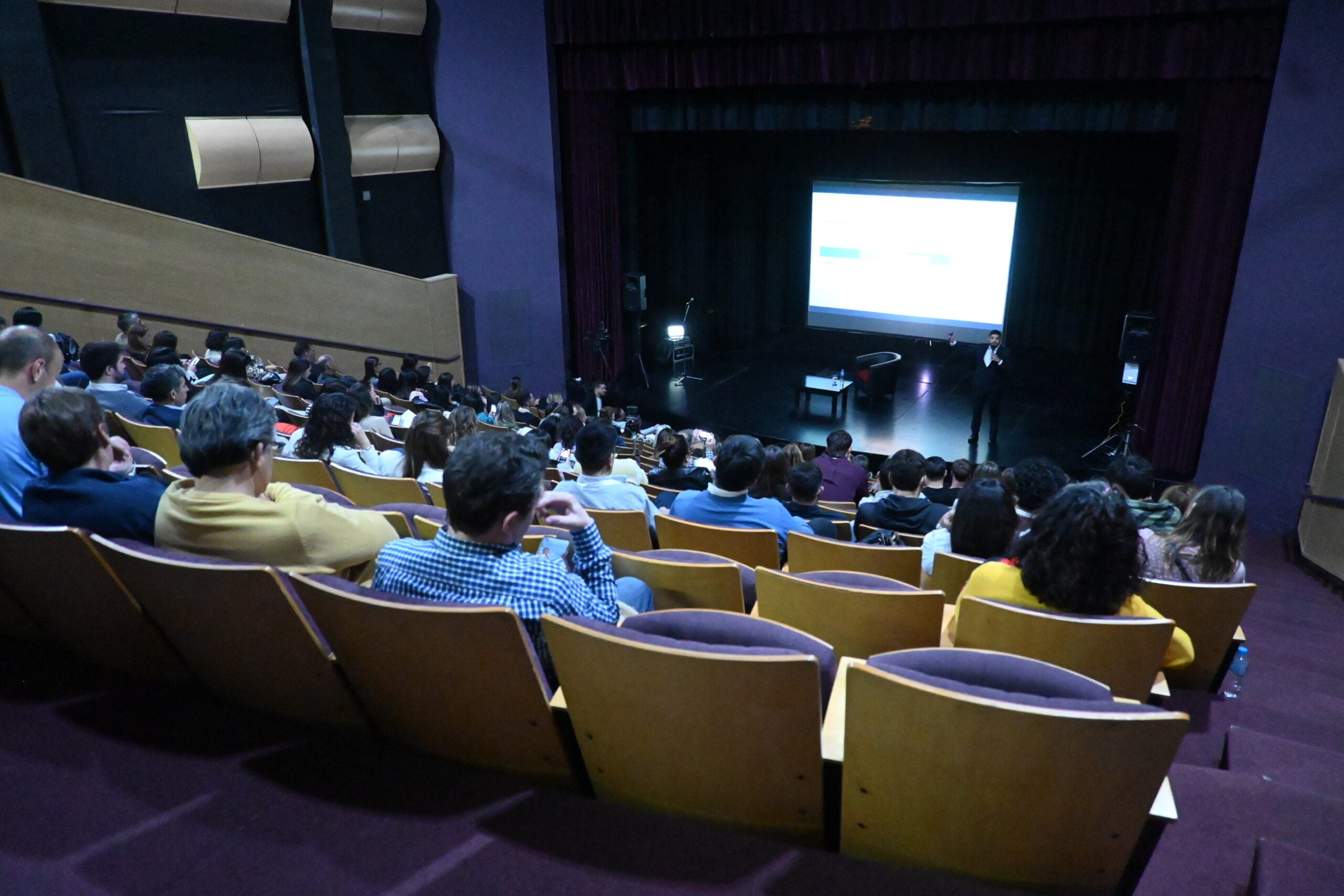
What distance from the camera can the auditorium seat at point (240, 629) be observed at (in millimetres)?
1850

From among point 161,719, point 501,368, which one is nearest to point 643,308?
point 501,368

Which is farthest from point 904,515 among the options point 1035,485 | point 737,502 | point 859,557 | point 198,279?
point 198,279

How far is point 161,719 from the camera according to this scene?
7.04ft

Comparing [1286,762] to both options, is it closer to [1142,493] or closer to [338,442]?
[1142,493]

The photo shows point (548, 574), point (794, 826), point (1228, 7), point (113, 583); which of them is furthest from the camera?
point (1228, 7)

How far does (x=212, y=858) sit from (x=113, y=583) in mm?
704

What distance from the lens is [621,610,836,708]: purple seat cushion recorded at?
1.78 meters

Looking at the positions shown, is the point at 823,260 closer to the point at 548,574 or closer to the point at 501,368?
the point at 501,368

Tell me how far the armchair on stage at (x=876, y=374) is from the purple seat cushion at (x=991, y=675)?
28.3 ft

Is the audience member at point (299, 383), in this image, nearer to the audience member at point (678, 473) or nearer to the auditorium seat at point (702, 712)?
the audience member at point (678, 473)

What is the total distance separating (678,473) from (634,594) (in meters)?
2.48

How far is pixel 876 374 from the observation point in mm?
10188

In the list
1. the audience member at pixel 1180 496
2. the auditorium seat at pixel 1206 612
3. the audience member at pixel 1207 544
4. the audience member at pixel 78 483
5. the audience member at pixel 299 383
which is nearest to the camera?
the audience member at pixel 78 483

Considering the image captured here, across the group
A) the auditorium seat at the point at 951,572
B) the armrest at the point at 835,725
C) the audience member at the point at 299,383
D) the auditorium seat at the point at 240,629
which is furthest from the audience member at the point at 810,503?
the audience member at the point at 299,383
